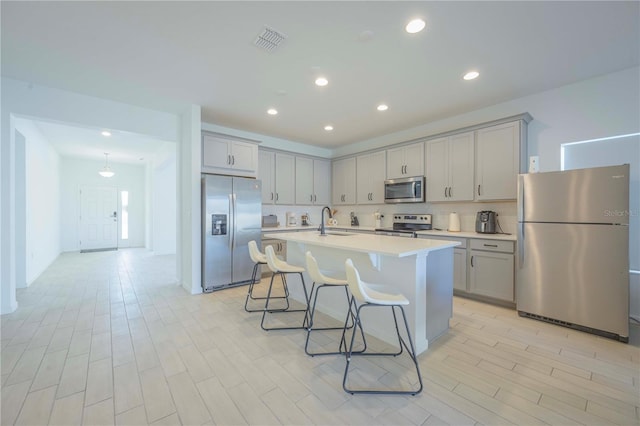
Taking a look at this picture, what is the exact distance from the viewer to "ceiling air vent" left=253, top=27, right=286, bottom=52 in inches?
89.8

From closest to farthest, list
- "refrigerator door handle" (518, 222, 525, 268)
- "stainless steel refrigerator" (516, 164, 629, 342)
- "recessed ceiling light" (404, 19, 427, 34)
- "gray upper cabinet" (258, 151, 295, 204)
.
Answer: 1. "recessed ceiling light" (404, 19, 427, 34)
2. "stainless steel refrigerator" (516, 164, 629, 342)
3. "refrigerator door handle" (518, 222, 525, 268)
4. "gray upper cabinet" (258, 151, 295, 204)

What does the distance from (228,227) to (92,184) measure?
702 centimetres

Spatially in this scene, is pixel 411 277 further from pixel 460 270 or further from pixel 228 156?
pixel 228 156

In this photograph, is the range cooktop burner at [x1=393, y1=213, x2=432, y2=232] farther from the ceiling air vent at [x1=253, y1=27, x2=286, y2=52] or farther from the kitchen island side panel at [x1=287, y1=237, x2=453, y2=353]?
the ceiling air vent at [x1=253, y1=27, x2=286, y2=52]

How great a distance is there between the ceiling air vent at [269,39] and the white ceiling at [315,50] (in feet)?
0.19

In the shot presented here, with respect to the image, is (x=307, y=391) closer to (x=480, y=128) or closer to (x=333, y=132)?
(x=480, y=128)

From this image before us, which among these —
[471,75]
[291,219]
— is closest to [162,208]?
[291,219]

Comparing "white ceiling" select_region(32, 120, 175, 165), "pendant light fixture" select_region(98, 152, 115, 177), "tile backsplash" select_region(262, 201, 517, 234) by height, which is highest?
"white ceiling" select_region(32, 120, 175, 165)

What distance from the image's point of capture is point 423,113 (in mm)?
4145

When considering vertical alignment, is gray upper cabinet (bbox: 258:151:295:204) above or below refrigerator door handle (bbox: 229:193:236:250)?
above

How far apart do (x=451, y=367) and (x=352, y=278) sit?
116 centimetres

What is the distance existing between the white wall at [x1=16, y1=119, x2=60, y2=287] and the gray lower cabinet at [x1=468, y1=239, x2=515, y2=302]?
267 inches

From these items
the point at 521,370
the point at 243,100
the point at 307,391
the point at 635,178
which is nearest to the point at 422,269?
the point at 521,370

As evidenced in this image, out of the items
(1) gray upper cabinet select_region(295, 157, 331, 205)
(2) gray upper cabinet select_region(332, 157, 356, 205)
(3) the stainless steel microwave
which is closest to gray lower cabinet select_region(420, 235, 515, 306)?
(3) the stainless steel microwave
